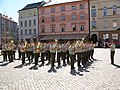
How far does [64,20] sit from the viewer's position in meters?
51.4

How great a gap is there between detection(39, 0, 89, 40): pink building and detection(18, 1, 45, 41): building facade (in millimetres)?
2017

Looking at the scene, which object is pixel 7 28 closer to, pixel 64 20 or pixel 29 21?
pixel 29 21

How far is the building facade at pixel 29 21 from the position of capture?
56.8 meters

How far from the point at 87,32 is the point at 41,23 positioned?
1452 centimetres

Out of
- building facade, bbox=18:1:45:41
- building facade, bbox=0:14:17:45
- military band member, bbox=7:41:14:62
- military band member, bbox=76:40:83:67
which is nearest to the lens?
military band member, bbox=76:40:83:67

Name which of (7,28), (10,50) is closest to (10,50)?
(10,50)

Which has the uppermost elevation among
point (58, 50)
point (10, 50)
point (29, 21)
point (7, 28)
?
point (29, 21)

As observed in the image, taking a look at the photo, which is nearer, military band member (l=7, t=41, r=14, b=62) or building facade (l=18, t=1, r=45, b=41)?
military band member (l=7, t=41, r=14, b=62)

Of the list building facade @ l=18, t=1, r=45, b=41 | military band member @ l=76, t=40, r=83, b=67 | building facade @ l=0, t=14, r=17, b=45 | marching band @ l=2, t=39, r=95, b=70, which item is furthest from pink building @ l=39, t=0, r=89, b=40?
military band member @ l=76, t=40, r=83, b=67

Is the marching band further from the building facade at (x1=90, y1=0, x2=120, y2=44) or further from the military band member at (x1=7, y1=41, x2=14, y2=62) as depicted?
the building facade at (x1=90, y1=0, x2=120, y2=44)

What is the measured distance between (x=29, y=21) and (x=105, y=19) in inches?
930

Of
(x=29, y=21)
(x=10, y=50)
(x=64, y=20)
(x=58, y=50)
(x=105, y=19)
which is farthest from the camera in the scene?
(x=29, y=21)

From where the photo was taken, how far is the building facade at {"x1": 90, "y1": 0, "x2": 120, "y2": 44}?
147 ft

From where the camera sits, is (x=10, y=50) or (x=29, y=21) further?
(x=29, y=21)
